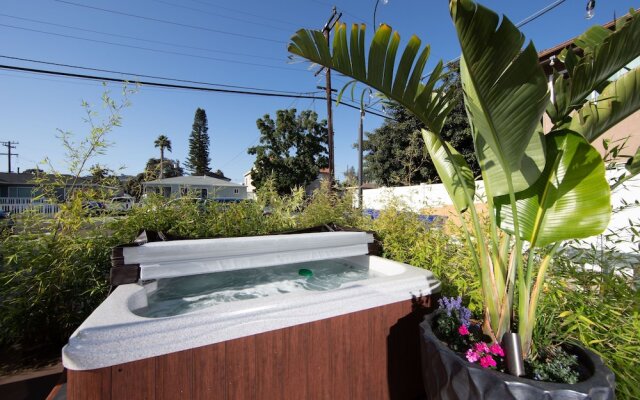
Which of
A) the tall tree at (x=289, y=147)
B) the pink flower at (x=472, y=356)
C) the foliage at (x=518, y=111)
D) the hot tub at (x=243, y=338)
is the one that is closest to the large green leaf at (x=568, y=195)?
the foliage at (x=518, y=111)

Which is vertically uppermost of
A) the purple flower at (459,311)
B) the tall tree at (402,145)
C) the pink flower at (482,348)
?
the tall tree at (402,145)

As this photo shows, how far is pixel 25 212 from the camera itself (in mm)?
2084

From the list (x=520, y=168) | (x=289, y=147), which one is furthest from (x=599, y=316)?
(x=289, y=147)

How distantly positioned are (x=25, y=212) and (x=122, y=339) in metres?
1.92

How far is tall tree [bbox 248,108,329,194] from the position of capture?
2009 centimetres

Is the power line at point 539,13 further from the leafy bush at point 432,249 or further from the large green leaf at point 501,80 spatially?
the large green leaf at point 501,80

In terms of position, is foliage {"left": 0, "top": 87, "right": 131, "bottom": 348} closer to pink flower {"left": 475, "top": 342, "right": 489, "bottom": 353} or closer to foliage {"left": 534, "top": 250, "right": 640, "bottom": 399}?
pink flower {"left": 475, "top": 342, "right": 489, "bottom": 353}

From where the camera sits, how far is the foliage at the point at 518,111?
2.90ft

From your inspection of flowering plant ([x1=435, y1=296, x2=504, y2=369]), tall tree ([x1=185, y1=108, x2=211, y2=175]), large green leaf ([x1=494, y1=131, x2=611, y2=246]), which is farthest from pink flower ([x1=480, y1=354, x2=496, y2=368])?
tall tree ([x1=185, y1=108, x2=211, y2=175])

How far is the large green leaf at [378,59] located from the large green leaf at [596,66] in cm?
50

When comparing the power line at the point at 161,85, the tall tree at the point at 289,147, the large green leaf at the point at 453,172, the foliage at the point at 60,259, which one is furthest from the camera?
the tall tree at the point at 289,147

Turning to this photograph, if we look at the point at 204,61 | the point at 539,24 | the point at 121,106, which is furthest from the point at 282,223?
the point at 204,61

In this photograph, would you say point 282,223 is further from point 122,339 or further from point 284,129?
point 284,129

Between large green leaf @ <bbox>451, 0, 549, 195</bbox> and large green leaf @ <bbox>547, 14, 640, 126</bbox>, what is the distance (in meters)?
0.26
